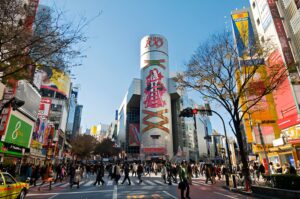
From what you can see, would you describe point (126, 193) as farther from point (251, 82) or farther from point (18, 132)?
point (18, 132)

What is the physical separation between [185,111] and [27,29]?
10.3 meters

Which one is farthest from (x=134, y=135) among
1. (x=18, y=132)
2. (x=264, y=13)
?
(x=264, y=13)

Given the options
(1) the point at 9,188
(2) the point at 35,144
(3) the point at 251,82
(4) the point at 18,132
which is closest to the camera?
(1) the point at 9,188

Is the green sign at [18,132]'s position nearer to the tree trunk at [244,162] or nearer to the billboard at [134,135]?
the tree trunk at [244,162]

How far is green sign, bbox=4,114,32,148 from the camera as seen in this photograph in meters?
21.9

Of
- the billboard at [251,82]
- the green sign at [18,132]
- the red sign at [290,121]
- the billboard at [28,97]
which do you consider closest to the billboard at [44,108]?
the billboard at [28,97]

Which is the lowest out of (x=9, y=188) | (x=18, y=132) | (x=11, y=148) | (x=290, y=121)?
(x=9, y=188)

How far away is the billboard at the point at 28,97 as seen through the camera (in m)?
24.6

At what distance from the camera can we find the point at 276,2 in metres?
27.2

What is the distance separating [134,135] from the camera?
2795 inches

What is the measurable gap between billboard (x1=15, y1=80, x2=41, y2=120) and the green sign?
166cm

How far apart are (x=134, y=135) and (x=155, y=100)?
51.1 ft

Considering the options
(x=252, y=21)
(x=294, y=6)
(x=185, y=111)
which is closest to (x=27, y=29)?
(x=185, y=111)

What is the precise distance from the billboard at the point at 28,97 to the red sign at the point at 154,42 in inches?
1999
